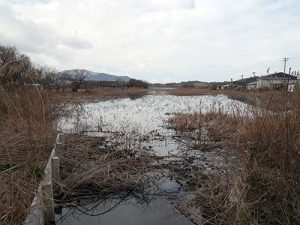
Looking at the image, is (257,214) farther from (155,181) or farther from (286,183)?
(155,181)

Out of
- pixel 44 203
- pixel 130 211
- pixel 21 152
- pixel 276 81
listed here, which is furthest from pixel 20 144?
pixel 276 81

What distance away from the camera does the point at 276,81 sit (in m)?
5.79

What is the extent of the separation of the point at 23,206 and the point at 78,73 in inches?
1935

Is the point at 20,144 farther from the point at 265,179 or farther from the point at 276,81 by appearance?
the point at 276,81

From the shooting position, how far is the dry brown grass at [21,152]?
377cm

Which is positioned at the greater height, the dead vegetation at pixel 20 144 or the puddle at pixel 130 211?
the dead vegetation at pixel 20 144

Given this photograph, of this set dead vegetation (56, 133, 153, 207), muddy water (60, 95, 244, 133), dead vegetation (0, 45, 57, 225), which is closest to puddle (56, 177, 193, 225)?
dead vegetation (56, 133, 153, 207)

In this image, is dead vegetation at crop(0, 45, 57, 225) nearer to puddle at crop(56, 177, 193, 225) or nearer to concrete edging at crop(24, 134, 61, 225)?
concrete edging at crop(24, 134, 61, 225)

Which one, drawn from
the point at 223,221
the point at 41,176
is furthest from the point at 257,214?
the point at 41,176

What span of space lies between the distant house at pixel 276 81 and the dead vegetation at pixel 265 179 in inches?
8.5

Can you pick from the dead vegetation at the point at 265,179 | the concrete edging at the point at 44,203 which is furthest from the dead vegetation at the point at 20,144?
the dead vegetation at the point at 265,179

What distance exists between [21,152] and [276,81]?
514 centimetres

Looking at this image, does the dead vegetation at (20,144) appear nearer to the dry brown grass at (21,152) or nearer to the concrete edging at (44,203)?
the dry brown grass at (21,152)

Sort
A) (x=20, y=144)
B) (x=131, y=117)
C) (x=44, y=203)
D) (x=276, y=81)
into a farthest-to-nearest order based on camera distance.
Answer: (x=131, y=117) → (x=276, y=81) → (x=20, y=144) → (x=44, y=203)
